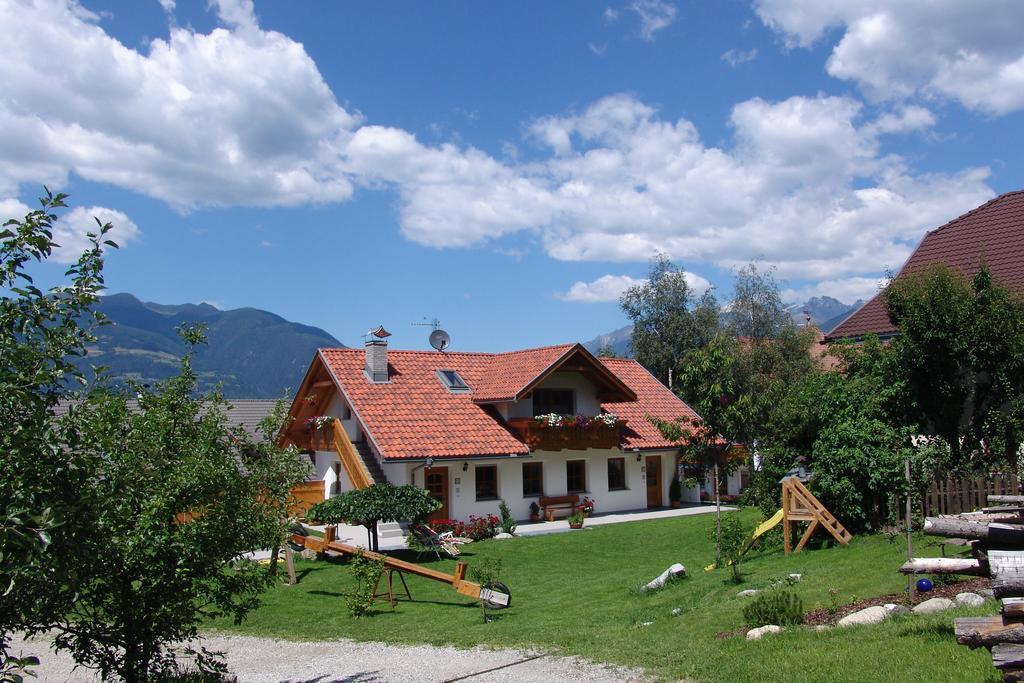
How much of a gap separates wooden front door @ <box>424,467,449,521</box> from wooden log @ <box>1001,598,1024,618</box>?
68.0 ft

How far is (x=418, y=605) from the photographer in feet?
52.0

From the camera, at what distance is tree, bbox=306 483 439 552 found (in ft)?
66.3

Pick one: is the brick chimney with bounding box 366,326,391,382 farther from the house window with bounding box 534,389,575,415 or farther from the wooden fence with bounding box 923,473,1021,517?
the wooden fence with bounding box 923,473,1021,517

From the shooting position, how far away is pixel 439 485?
2620 cm

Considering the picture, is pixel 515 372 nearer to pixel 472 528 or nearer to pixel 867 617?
pixel 472 528

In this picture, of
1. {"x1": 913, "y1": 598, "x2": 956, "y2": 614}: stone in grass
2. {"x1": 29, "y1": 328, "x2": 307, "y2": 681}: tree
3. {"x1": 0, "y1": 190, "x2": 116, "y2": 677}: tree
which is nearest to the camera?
{"x1": 0, "y1": 190, "x2": 116, "y2": 677}: tree

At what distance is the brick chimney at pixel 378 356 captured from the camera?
2842 cm

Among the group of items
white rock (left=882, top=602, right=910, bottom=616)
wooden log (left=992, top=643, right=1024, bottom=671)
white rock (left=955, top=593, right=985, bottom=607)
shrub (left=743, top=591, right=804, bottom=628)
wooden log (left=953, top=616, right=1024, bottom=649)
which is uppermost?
wooden log (left=953, top=616, right=1024, bottom=649)

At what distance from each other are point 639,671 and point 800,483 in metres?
8.73

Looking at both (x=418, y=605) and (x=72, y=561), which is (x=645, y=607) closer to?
(x=418, y=605)

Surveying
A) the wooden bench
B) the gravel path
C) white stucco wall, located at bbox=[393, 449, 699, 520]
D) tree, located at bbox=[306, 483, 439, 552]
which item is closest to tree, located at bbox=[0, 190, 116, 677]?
the gravel path

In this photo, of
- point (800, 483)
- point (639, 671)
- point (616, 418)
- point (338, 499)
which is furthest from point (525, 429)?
point (639, 671)

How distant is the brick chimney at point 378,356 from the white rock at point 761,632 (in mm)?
19952

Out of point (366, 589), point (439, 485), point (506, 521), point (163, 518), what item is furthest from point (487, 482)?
point (163, 518)
